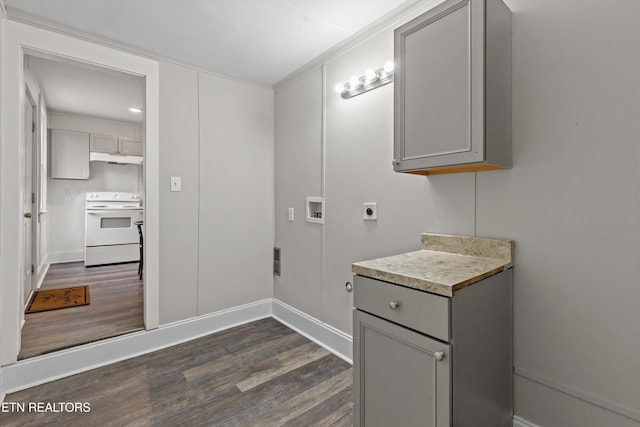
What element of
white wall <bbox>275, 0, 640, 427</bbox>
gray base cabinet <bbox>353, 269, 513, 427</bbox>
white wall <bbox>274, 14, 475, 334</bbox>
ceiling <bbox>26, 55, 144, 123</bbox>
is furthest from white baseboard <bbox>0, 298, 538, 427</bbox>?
ceiling <bbox>26, 55, 144, 123</bbox>

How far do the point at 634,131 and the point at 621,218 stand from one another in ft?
1.04

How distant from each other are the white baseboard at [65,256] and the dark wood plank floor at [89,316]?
698mm

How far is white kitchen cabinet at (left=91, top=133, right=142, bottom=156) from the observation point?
5.09 m

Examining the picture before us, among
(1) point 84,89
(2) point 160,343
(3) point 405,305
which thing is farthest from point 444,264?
(1) point 84,89

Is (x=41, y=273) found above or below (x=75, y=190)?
below

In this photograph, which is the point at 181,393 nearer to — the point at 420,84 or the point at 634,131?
the point at 420,84

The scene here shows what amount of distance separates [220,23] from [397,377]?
2231mm

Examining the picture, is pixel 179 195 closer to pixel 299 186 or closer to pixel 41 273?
pixel 299 186

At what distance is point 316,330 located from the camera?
8.14ft

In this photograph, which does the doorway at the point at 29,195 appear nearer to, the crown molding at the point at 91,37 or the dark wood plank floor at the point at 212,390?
the crown molding at the point at 91,37

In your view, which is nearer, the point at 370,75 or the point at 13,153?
the point at 13,153

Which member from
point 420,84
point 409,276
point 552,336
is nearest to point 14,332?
point 409,276

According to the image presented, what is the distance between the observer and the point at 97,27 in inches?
79.0

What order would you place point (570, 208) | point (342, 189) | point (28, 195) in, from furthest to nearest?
point (28, 195) < point (342, 189) < point (570, 208)
